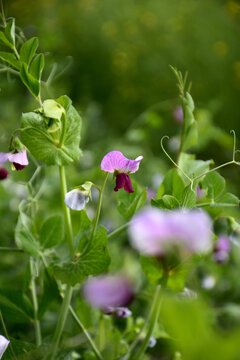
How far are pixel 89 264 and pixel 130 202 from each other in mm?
A: 110

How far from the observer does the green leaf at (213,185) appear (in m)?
0.51

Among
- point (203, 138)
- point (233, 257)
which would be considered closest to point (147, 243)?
point (233, 257)

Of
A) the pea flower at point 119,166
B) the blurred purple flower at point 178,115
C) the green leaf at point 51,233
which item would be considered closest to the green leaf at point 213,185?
the pea flower at point 119,166

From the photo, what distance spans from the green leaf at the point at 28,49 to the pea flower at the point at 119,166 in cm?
15

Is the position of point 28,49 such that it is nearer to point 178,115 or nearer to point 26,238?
point 26,238

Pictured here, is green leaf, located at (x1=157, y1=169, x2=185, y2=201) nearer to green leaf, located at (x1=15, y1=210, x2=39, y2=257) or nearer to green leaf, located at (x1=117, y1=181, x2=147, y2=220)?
green leaf, located at (x1=117, y1=181, x2=147, y2=220)

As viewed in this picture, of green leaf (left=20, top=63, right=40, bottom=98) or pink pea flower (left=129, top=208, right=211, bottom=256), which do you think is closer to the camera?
pink pea flower (left=129, top=208, right=211, bottom=256)

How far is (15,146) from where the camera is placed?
1.55 feet

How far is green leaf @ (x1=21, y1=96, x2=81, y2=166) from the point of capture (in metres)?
0.47

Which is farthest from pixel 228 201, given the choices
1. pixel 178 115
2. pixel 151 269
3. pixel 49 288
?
pixel 178 115

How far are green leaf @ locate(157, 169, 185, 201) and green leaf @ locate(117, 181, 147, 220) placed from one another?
0.03m

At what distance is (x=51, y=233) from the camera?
1.90 feet

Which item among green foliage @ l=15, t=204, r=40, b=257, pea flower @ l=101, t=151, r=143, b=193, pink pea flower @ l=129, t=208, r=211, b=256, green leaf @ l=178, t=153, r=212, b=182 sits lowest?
green foliage @ l=15, t=204, r=40, b=257

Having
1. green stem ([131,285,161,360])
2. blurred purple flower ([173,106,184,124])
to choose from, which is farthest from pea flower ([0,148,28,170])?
blurred purple flower ([173,106,184,124])
